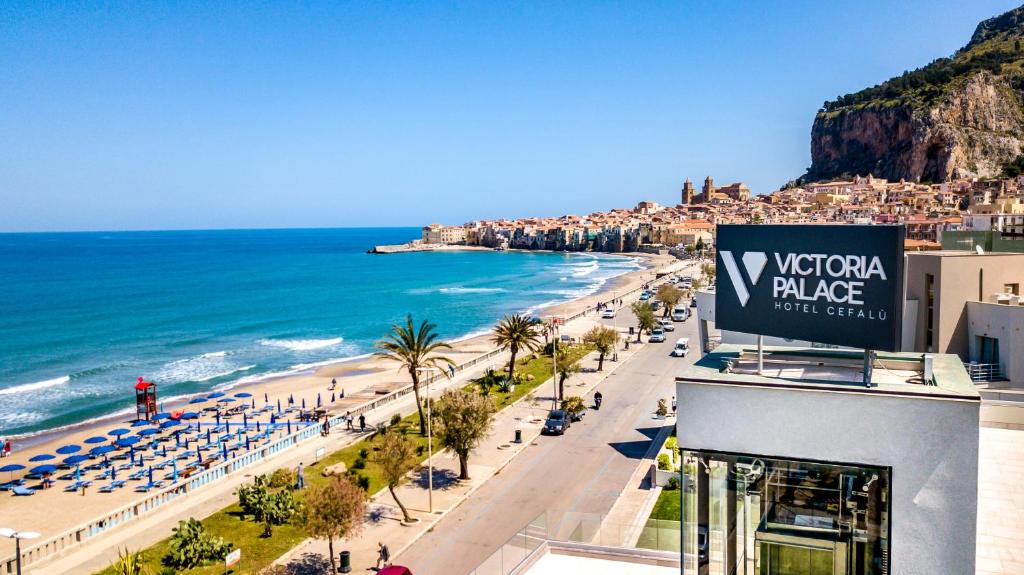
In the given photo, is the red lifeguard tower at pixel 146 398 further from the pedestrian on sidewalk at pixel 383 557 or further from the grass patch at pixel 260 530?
the pedestrian on sidewalk at pixel 383 557

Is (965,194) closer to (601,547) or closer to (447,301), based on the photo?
(447,301)

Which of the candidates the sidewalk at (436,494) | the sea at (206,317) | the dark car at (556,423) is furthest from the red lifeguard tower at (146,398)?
the dark car at (556,423)

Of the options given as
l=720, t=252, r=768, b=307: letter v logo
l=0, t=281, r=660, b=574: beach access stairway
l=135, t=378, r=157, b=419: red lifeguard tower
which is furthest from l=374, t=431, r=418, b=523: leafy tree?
l=135, t=378, r=157, b=419: red lifeguard tower

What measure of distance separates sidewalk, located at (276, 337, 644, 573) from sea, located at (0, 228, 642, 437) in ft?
80.5

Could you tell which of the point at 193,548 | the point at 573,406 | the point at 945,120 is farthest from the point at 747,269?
the point at 945,120

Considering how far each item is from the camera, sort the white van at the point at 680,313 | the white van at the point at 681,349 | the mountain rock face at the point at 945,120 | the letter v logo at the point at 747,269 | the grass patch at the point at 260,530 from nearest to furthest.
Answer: the letter v logo at the point at 747,269, the grass patch at the point at 260,530, the white van at the point at 681,349, the white van at the point at 680,313, the mountain rock face at the point at 945,120

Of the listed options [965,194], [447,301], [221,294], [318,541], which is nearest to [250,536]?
[318,541]

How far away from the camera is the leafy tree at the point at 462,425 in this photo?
23125 millimetres

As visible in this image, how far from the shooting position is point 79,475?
2817cm

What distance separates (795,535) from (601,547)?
5.57 metres

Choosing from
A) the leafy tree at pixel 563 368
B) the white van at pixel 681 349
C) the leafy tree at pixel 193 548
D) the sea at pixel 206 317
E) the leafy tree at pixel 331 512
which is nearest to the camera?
the leafy tree at pixel 331 512

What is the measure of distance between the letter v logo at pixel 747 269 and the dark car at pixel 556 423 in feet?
67.0

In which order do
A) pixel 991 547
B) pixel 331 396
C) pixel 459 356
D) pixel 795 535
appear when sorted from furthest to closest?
pixel 459 356, pixel 331 396, pixel 991 547, pixel 795 535

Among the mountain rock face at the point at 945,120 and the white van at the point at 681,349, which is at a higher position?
the mountain rock face at the point at 945,120
